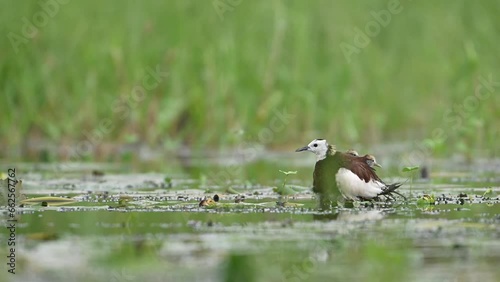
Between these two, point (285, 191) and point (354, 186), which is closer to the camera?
point (354, 186)

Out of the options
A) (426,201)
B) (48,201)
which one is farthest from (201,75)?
(426,201)

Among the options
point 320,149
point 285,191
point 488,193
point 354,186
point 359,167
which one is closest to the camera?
point 354,186

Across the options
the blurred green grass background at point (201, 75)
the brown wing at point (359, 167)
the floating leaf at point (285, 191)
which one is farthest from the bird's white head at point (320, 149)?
the blurred green grass background at point (201, 75)

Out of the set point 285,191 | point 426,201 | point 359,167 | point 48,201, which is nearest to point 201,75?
point 285,191

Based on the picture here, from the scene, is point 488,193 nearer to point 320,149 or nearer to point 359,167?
point 359,167

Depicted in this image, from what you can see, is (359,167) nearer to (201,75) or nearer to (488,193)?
(488,193)

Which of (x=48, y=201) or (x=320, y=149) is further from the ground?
(x=320, y=149)

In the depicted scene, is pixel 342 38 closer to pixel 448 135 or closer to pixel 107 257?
pixel 448 135

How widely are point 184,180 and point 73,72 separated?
555 cm

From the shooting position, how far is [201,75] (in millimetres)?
18141

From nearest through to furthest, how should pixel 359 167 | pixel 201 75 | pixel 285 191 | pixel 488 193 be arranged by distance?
1. pixel 359 167
2. pixel 285 191
3. pixel 488 193
4. pixel 201 75

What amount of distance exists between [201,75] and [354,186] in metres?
8.83

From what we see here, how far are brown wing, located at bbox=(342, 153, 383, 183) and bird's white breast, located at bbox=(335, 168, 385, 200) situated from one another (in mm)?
43

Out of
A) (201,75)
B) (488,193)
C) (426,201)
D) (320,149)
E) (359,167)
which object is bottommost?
(426,201)
